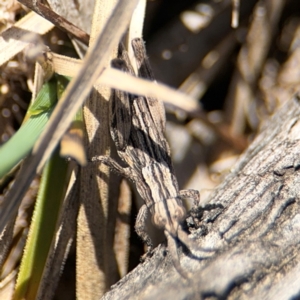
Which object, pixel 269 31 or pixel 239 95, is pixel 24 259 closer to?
pixel 239 95

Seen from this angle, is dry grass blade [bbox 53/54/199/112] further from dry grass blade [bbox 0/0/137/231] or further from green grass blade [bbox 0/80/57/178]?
green grass blade [bbox 0/80/57/178]

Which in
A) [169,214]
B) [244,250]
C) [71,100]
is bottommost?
[244,250]

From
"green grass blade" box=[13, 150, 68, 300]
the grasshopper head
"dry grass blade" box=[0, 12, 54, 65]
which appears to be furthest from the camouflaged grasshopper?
"dry grass blade" box=[0, 12, 54, 65]

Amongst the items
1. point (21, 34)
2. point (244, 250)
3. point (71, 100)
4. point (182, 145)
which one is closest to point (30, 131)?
point (71, 100)

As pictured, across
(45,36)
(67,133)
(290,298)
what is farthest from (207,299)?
(45,36)

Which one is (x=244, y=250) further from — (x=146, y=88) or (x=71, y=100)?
(x=71, y=100)

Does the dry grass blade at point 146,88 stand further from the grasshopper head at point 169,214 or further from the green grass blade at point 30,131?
the grasshopper head at point 169,214

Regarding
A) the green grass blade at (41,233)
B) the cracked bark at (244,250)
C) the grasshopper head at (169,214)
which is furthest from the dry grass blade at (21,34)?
the cracked bark at (244,250)
